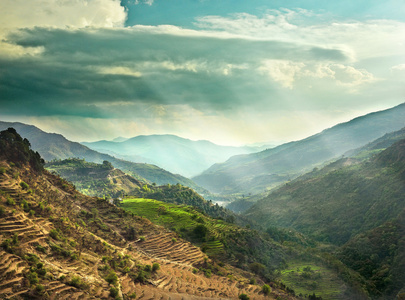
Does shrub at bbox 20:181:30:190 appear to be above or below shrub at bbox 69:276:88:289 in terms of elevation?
above

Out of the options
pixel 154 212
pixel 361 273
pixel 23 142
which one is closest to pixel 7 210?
pixel 23 142

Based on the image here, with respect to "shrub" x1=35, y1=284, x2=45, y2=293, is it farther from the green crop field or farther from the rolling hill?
the rolling hill

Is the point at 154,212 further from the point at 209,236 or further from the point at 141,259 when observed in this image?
the point at 141,259

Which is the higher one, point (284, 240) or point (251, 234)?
point (251, 234)

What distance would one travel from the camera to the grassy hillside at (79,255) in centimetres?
3061

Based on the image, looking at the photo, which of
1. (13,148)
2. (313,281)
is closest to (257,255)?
(313,281)

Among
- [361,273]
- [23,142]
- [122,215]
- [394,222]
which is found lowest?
[361,273]

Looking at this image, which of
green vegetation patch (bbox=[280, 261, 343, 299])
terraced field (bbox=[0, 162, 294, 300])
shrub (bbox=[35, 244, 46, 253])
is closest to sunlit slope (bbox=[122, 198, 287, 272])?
green vegetation patch (bbox=[280, 261, 343, 299])

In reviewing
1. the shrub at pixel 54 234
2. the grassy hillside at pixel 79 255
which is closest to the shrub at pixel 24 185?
the grassy hillside at pixel 79 255

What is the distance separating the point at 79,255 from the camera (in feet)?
131

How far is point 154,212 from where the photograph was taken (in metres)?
125

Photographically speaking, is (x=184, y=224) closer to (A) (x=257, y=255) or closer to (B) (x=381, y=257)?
(A) (x=257, y=255)

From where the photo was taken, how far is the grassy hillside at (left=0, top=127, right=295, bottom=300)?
100 ft

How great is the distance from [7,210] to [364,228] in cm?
16847
